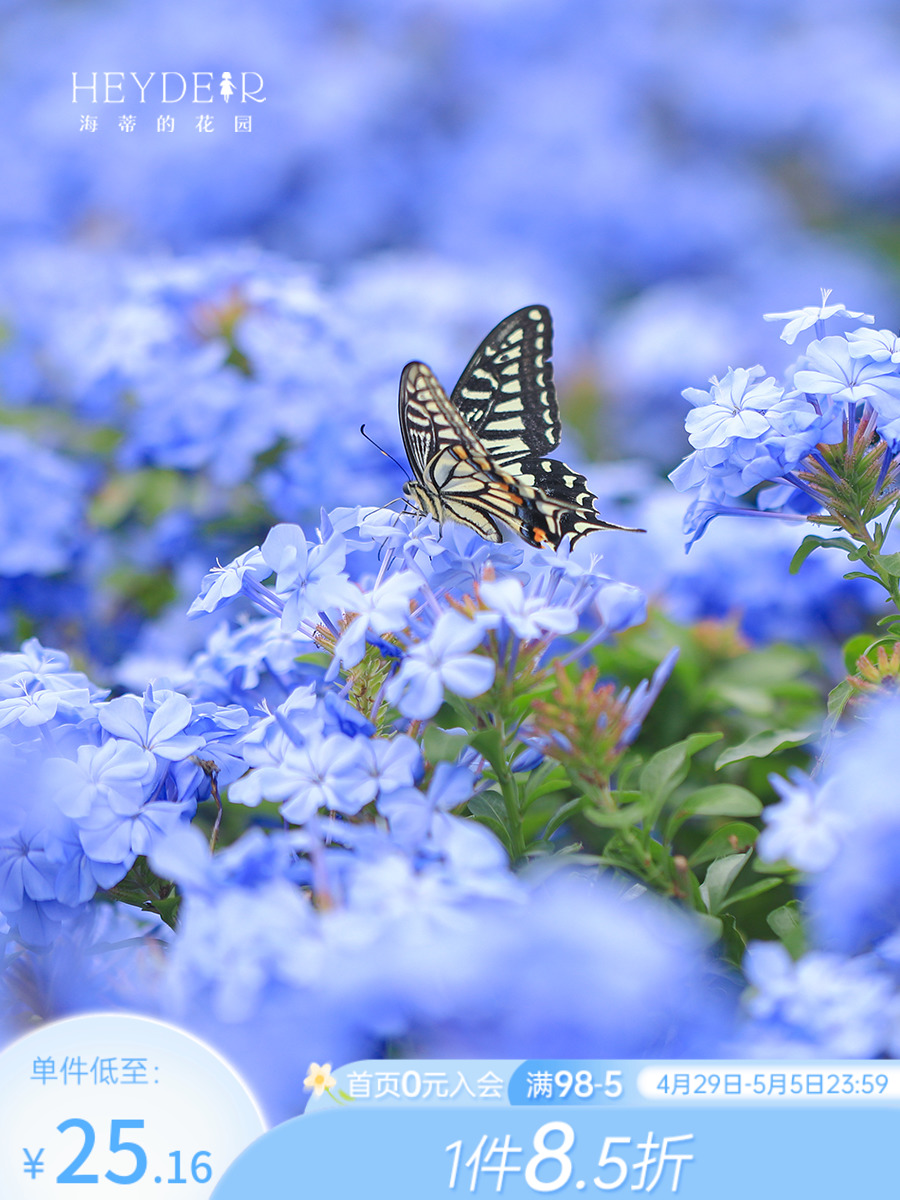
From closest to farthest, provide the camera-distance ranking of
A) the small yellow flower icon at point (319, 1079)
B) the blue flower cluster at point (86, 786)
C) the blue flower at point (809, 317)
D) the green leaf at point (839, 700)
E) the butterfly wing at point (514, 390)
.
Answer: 1. the small yellow flower icon at point (319, 1079)
2. the blue flower cluster at point (86, 786)
3. the green leaf at point (839, 700)
4. the blue flower at point (809, 317)
5. the butterfly wing at point (514, 390)

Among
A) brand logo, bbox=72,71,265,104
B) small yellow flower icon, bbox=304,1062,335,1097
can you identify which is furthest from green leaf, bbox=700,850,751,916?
brand logo, bbox=72,71,265,104

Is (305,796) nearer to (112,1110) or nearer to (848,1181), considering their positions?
(112,1110)

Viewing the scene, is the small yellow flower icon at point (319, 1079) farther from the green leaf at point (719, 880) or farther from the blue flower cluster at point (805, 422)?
the blue flower cluster at point (805, 422)

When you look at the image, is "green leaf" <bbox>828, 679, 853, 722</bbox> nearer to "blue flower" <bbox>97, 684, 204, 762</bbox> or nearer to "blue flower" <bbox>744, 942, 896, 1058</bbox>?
"blue flower" <bbox>744, 942, 896, 1058</bbox>

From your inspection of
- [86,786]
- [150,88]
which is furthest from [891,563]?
[150,88]

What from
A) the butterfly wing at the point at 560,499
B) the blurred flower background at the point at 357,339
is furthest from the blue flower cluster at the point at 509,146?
the butterfly wing at the point at 560,499
